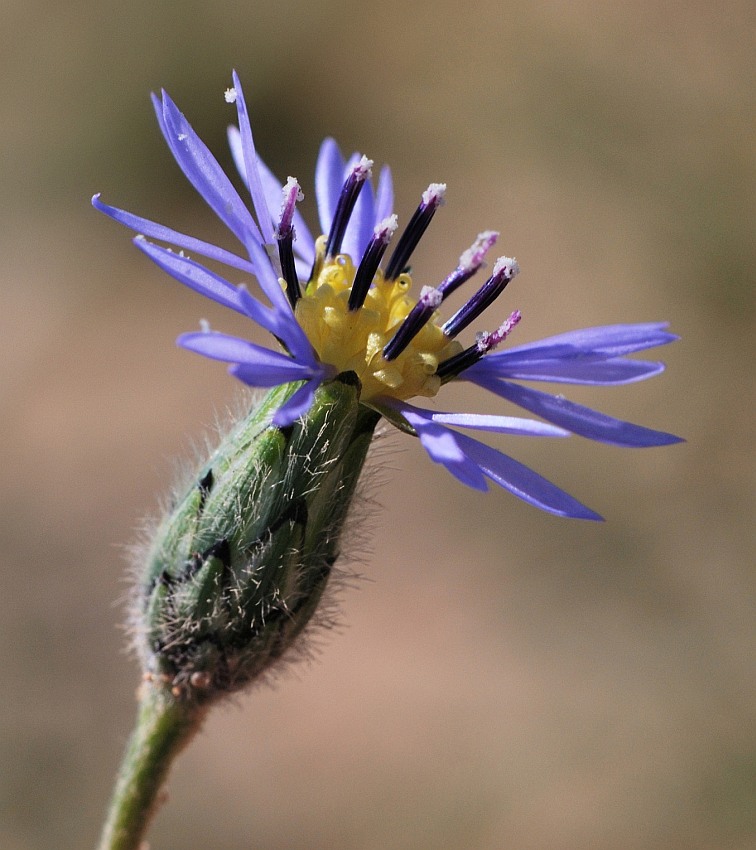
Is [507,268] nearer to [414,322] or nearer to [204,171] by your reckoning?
[414,322]

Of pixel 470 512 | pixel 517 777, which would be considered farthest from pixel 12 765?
pixel 470 512

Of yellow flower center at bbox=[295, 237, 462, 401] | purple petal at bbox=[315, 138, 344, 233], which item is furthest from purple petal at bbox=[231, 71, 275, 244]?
purple petal at bbox=[315, 138, 344, 233]

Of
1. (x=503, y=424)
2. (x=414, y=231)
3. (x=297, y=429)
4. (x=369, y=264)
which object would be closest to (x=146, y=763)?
(x=297, y=429)

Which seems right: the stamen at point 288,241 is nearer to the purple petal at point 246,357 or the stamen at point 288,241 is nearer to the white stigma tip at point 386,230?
the white stigma tip at point 386,230

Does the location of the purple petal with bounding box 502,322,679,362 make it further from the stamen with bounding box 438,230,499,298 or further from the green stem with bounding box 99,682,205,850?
the green stem with bounding box 99,682,205,850

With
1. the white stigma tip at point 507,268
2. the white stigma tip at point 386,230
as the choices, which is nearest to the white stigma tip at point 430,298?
the white stigma tip at point 386,230

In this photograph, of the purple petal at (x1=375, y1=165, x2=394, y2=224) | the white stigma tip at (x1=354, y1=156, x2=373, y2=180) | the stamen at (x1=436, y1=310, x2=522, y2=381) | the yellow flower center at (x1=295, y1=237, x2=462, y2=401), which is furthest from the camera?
the purple petal at (x1=375, y1=165, x2=394, y2=224)

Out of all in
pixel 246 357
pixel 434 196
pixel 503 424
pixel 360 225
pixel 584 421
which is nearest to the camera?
pixel 246 357

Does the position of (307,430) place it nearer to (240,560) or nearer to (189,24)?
(240,560)
